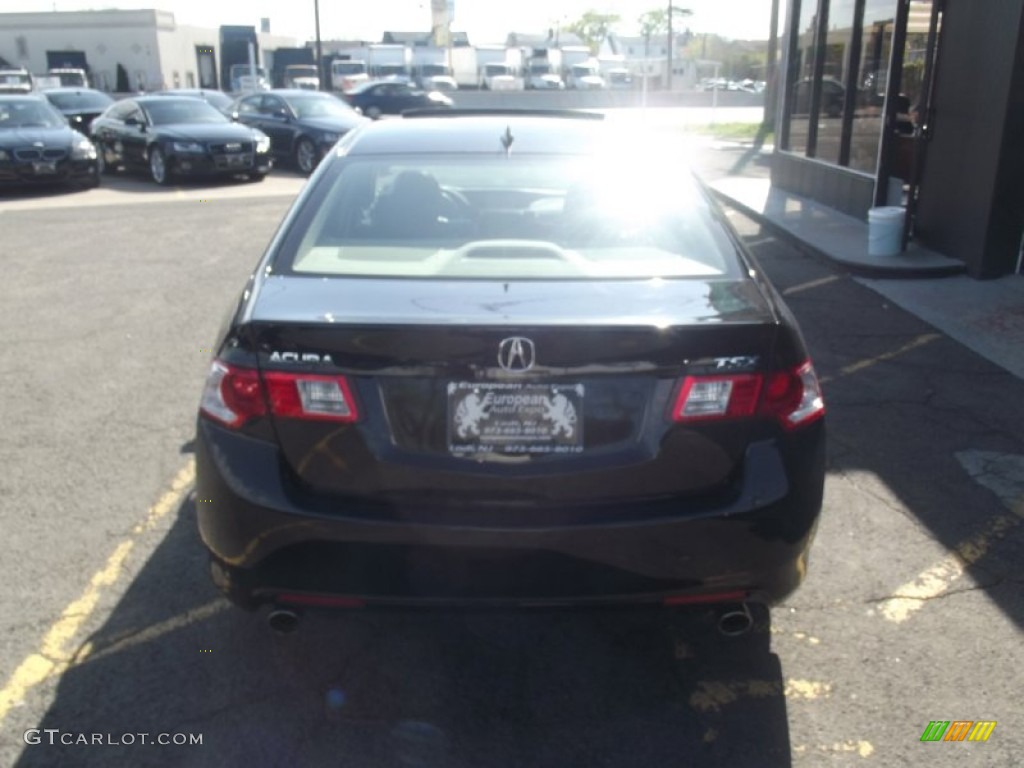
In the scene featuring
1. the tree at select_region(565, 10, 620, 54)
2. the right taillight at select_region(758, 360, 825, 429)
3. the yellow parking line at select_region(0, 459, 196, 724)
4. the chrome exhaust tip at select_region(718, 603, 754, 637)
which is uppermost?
the tree at select_region(565, 10, 620, 54)

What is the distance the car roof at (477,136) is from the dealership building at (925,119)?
18.5 ft

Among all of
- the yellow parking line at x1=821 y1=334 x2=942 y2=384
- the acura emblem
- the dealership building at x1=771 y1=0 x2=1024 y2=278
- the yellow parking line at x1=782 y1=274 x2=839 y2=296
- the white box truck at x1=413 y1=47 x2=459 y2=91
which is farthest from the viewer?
the white box truck at x1=413 y1=47 x2=459 y2=91

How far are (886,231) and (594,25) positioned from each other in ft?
378

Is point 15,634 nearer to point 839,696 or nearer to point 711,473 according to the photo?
point 711,473

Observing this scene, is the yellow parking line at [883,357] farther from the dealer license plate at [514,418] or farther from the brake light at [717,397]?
the dealer license plate at [514,418]

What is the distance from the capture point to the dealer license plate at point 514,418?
262 centimetres

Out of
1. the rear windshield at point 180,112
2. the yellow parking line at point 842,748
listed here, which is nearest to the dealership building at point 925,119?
the yellow parking line at point 842,748

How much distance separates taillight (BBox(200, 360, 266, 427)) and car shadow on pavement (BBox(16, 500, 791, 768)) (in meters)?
0.65

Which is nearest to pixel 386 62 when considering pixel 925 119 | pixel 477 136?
pixel 925 119

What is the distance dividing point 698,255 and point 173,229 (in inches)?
417

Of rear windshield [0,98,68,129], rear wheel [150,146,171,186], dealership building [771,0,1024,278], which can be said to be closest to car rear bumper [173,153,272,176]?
rear wheel [150,146,171,186]

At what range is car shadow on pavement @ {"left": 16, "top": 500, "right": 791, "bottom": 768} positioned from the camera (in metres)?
2.84

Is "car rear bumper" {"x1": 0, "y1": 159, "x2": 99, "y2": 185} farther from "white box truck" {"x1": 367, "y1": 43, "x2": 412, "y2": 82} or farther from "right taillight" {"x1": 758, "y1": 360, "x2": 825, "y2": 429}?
"white box truck" {"x1": 367, "y1": 43, "x2": 412, "y2": 82}

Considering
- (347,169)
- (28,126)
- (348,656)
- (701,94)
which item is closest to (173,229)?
(28,126)
